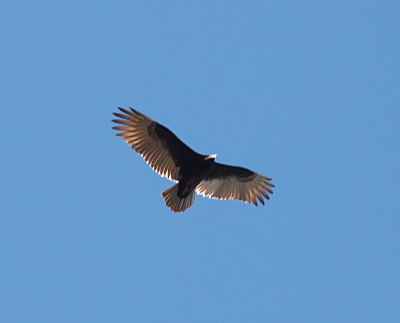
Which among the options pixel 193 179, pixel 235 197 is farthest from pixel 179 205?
pixel 235 197

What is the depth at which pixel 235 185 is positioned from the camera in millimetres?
13375

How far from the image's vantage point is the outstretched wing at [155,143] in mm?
12273

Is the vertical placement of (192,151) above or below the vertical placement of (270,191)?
below

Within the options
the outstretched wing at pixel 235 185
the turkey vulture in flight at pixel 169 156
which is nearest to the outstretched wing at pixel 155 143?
the turkey vulture in flight at pixel 169 156

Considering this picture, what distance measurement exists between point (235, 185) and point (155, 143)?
73.8 inches

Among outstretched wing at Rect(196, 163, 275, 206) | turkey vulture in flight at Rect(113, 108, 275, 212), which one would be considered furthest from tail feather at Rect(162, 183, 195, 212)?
outstretched wing at Rect(196, 163, 275, 206)

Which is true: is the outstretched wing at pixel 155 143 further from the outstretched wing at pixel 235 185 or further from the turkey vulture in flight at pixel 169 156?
the outstretched wing at pixel 235 185

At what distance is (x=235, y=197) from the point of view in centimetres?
1340

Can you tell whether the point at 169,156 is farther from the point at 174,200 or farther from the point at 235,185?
the point at 235,185

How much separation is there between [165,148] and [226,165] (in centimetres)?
126

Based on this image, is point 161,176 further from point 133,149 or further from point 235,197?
point 235,197

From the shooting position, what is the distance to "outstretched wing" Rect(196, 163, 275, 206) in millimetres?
13117

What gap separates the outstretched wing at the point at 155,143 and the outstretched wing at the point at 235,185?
0.80 m

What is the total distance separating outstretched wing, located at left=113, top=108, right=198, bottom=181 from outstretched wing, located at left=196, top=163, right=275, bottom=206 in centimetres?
80
